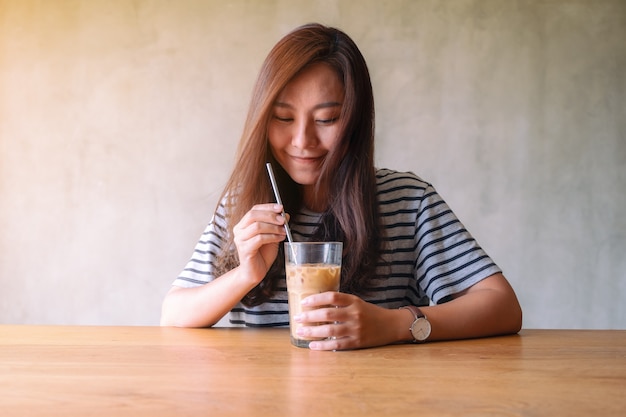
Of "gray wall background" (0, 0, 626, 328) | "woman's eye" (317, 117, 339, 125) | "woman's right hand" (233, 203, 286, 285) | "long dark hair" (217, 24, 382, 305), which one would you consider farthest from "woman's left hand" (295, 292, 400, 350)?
"gray wall background" (0, 0, 626, 328)

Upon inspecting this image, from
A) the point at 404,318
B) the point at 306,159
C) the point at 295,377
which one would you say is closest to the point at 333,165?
the point at 306,159

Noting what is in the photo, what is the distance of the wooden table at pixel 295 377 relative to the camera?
71 centimetres

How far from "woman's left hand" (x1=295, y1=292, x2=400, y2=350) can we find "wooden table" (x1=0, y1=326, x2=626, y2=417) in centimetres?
3

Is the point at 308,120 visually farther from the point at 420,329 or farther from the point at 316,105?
the point at 420,329

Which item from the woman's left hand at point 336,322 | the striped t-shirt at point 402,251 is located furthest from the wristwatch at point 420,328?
the striped t-shirt at point 402,251

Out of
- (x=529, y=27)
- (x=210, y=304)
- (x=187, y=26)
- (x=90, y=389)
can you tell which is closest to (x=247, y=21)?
(x=187, y=26)

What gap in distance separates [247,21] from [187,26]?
0.31 m

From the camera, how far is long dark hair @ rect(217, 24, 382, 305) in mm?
1492

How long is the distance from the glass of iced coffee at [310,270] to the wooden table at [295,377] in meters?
0.09

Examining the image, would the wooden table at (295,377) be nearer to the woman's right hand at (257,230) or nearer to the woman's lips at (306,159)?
the woman's right hand at (257,230)

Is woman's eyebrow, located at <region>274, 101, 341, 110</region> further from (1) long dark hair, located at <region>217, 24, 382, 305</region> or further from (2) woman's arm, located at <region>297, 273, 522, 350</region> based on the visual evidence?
(2) woman's arm, located at <region>297, 273, 522, 350</region>

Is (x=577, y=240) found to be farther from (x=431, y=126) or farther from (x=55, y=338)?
(x=55, y=338)

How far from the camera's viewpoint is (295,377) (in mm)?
848

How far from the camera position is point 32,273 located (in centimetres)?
330
